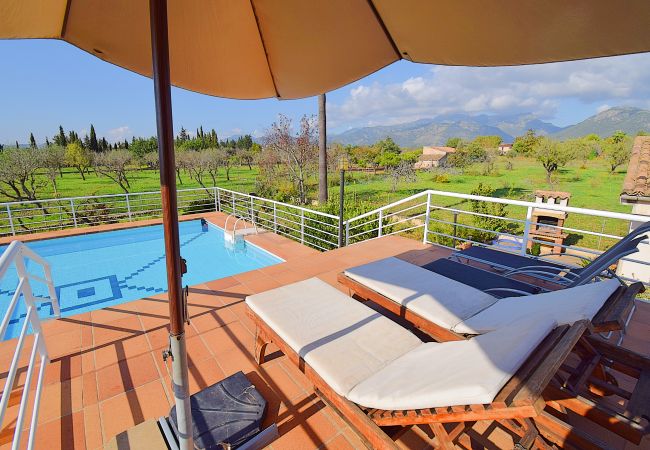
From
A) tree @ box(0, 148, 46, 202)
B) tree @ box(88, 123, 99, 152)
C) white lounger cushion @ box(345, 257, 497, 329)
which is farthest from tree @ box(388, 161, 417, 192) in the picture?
tree @ box(88, 123, 99, 152)

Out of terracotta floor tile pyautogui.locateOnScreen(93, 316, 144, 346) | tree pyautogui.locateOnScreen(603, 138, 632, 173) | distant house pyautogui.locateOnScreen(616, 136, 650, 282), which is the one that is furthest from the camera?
tree pyautogui.locateOnScreen(603, 138, 632, 173)

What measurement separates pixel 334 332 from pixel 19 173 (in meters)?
18.1

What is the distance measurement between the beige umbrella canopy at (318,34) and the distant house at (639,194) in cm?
723

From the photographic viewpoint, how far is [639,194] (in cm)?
746

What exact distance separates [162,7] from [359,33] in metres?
1.05

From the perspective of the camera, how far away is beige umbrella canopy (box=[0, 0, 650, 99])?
1125 mm

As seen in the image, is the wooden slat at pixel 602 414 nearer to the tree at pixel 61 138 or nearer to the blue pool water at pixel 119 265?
the blue pool water at pixel 119 265

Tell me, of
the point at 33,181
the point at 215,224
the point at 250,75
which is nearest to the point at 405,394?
the point at 250,75

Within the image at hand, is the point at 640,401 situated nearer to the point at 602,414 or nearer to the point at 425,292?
the point at 602,414

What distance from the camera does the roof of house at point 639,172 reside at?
25.1ft

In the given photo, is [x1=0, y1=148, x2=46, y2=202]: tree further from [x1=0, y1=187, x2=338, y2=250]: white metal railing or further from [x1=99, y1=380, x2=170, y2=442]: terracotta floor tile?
[x1=99, y1=380, x2=170, y2=442]: terracotta floor tile

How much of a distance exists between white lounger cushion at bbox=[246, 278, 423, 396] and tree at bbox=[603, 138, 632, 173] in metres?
39.9

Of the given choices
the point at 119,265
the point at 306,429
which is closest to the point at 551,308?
the point at 306,429

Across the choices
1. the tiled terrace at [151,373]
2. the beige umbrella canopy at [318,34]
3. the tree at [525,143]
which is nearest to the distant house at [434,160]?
the tree at [525,143]
